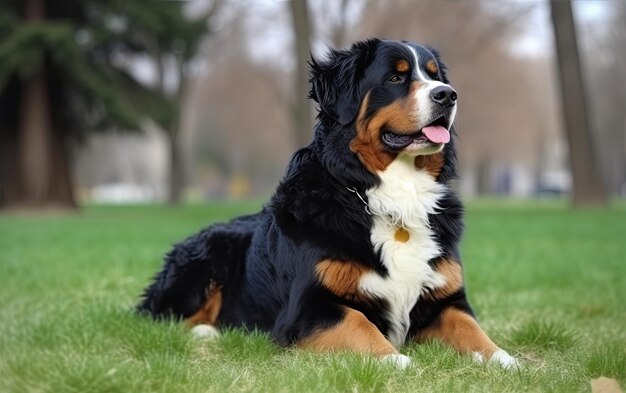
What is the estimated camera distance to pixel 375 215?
4.48 m

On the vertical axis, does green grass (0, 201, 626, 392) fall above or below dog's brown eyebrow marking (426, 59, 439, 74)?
below

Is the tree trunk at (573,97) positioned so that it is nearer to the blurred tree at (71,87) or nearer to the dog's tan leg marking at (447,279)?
the blurred tree at (71,87)

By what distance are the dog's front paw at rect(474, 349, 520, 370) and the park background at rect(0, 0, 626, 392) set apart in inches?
2.8

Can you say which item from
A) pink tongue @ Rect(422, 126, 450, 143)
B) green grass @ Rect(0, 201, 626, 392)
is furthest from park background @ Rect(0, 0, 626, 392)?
pink tongue @ Rect(422, 126, 450, 143)

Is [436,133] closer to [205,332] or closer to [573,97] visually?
[205,332]

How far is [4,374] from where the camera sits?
11.8ft

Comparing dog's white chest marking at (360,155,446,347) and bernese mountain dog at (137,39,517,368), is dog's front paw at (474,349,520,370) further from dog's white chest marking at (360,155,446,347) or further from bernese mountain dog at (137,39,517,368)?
dog's white chest marking at (360,155,446,347)

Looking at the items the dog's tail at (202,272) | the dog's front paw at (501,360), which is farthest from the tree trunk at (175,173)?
the dog's front paw at (501,360)

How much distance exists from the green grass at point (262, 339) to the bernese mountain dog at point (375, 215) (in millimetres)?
257

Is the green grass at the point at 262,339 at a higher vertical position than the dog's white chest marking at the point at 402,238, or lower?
lower

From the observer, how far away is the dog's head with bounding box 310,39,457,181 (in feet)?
14.3

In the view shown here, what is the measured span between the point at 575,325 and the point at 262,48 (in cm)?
3149

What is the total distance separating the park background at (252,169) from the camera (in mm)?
3896

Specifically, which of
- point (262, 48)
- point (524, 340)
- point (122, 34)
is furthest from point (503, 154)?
point (524, 340)
